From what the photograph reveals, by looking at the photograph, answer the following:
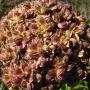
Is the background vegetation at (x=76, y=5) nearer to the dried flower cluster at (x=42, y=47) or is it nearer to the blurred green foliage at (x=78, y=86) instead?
the blurred green foliage at (x=78, y=86)

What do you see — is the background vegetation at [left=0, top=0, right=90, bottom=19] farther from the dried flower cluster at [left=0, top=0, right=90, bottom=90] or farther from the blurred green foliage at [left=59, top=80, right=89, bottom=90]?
the dried flower cluster at [left=0, top=0, right=90, bottom=90]

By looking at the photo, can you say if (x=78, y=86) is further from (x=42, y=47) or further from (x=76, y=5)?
(x=76, y=5)

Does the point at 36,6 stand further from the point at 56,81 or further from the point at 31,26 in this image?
the point at 56,81

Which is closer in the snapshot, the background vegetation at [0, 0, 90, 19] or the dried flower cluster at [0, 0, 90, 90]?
the dried flower cluster at [0, 0, 90, 90]

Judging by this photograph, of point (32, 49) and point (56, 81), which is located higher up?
point (32, 49)

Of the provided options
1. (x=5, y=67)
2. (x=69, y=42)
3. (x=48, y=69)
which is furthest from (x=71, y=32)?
(x=5, y=67)

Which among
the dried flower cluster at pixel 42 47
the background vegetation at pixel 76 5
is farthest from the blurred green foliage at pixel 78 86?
the background vegetation at pixel 76 5

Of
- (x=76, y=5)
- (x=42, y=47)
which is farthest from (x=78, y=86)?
(x=76, y=5)

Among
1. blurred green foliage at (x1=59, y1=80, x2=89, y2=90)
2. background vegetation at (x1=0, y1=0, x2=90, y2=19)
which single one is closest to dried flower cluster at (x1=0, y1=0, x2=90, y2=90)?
blurred green foliage at (x1=59, y1=80, x2=89, y2=90)

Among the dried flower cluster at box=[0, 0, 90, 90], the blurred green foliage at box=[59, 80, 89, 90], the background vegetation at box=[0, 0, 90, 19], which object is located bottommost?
the background vegetation at box=[0, 0, 90, 19]
